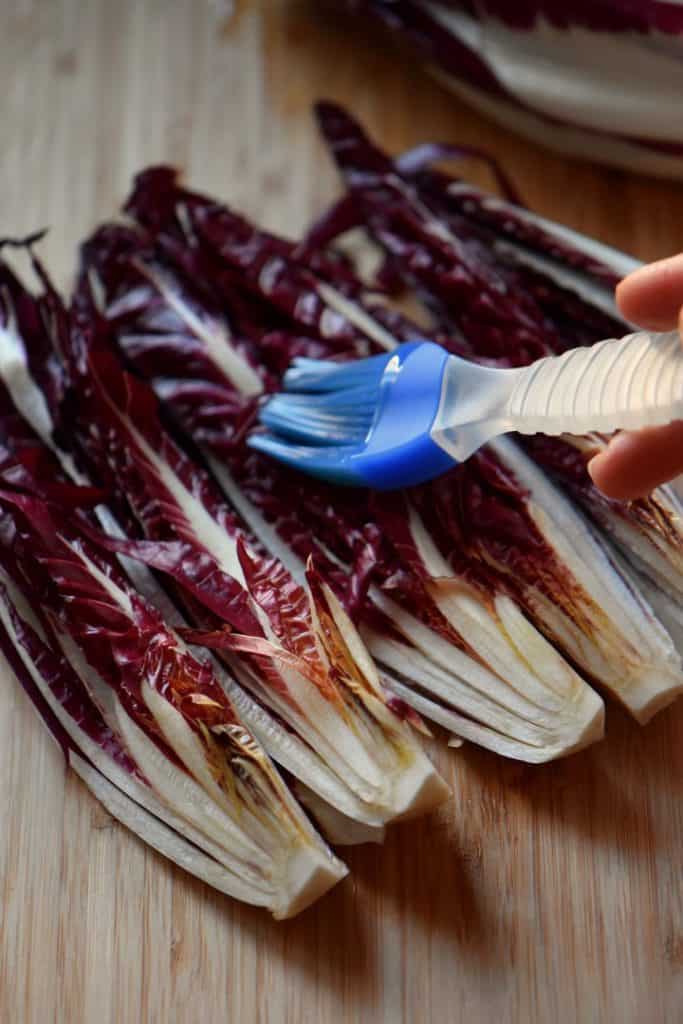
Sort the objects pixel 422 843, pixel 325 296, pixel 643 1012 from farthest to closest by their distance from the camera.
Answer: pixel 325 296
pixel 422 843
pixel 643 1012

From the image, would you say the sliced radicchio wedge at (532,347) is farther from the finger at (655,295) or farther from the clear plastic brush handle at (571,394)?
the finger at (655,295)

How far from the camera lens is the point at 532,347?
221cm

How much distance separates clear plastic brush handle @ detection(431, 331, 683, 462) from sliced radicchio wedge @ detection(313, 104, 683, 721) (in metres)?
0.20

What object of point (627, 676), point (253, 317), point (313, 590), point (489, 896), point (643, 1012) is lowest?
point (643, 1012)

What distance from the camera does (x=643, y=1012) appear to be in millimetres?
1757

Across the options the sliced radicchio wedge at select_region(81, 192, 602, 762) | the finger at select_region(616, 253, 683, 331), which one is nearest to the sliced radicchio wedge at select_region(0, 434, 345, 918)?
the sliced radicchio wedge at select_region(81, 192, 602, 762)

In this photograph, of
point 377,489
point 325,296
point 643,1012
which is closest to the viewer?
point 643,1012

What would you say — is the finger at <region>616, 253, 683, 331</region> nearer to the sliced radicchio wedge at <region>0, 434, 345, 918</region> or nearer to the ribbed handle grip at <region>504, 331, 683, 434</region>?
the ribbed handle grip at <region>504, 331, 683, 434</region>

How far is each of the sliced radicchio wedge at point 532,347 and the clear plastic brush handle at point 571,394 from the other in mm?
196

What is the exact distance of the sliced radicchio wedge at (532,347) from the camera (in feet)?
6.30

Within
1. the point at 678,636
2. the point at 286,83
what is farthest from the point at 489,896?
the point at 286,83

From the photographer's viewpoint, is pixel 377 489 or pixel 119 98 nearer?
pixel 377 489

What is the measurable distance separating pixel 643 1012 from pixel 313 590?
0.85 metres

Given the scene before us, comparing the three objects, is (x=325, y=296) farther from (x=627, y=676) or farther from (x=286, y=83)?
(x=627, y=676)
